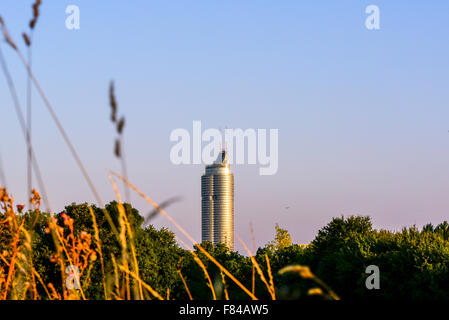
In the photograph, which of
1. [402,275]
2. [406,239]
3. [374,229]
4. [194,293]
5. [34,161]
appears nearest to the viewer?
[34,161]

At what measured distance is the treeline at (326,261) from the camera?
2770 centimetres

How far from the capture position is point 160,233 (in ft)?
143

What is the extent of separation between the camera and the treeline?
27.7 metres

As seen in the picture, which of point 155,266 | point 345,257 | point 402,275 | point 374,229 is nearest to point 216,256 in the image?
point 155,266

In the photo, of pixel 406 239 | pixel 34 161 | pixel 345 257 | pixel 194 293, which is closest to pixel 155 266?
pixel 194 293

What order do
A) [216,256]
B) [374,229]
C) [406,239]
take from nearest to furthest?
[406,239]
[374,229]
[216,256]

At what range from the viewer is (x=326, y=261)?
103ft
